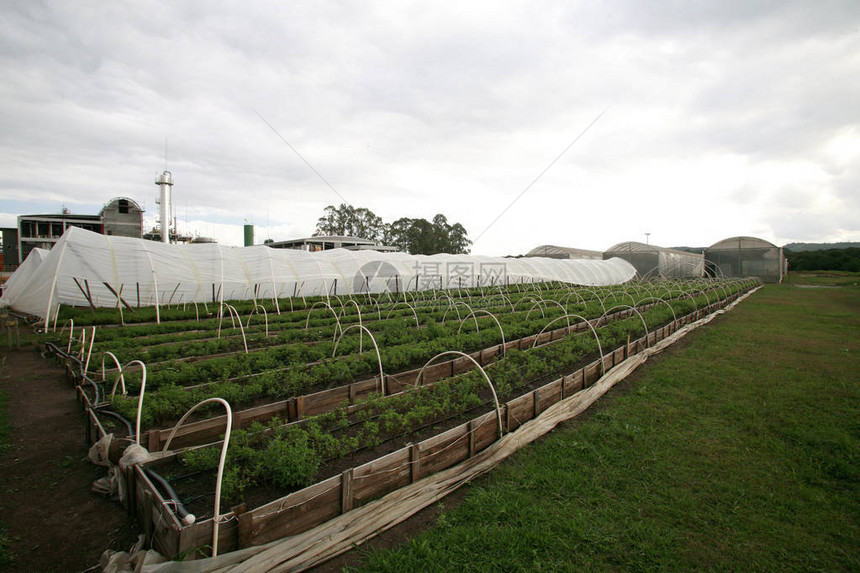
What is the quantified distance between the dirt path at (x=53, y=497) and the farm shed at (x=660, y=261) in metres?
42.0

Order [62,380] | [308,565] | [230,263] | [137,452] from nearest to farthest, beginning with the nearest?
1. [308,565]
2. [137,452]
3. [62,380]
4. [230,263]

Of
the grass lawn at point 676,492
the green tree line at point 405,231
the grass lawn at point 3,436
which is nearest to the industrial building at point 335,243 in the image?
the green tree line at point 405,231

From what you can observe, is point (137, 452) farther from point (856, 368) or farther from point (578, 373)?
point (856, 368)

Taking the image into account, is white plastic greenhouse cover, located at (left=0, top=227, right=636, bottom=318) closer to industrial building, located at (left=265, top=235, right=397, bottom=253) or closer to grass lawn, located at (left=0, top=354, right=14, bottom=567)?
grass lawn, located at (left=0, top=354, right=14, bottom=567)

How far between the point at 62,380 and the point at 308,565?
836 centimetres

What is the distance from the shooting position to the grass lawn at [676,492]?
126 inches

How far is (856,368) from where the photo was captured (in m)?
8.29

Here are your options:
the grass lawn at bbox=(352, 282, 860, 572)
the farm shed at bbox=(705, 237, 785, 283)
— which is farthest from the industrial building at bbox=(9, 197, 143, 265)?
the farm shed at bbox=(705, 237, 785, 283)

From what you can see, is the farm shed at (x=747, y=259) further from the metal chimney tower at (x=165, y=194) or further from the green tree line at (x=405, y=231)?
the metal chimney tower at (x=165, y=194)

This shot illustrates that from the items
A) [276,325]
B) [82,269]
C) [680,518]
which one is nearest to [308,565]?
[680,518]

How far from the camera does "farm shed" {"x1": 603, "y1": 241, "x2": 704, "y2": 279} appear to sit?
3825 centimetres

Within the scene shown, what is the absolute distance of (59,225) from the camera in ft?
144

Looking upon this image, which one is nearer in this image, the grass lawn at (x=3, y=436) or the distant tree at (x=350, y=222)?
the grass lawn at (x=3, y=436)

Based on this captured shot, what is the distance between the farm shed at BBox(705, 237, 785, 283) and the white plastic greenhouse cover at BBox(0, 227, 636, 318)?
25932mm
